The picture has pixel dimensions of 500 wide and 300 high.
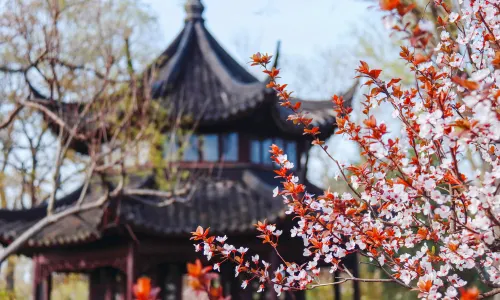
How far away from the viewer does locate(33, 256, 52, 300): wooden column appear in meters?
11.2

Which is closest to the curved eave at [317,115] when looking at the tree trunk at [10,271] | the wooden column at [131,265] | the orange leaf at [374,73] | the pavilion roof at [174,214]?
the pavilion roof at [174,214]

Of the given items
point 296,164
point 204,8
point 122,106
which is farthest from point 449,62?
point 204,8

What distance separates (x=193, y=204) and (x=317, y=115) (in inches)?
123

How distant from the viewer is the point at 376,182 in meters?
3.67

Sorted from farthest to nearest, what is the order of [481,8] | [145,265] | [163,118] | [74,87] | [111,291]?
[74,87], [111,291], [163,118], [145,265], [481,8]

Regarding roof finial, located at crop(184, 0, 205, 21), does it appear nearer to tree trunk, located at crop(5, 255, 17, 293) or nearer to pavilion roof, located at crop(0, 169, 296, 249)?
pavilion roof, located at crop(0, 169, 296, 249)

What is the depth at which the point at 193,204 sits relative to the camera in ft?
33.5

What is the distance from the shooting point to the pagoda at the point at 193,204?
9578mm

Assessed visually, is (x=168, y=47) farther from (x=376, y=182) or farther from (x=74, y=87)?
(x=376, y=182)

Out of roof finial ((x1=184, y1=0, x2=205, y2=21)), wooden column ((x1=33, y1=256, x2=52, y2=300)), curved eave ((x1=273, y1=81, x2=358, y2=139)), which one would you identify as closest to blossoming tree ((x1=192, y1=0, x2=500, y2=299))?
curved eave ((x1=273, y1=81, x2=358, y2=139))

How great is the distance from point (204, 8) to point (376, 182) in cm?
1044

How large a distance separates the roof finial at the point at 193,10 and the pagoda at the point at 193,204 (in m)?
0.61

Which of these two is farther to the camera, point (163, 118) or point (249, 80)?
point (249, 80)

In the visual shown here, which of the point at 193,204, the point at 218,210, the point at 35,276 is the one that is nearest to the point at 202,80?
the point at 193,204
